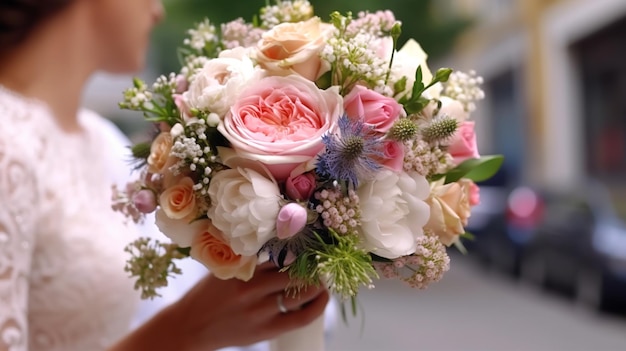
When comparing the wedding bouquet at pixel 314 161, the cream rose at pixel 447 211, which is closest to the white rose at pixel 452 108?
the wedding bouquet at pixel 314 161

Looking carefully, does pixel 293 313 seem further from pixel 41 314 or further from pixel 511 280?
pixel 511 280

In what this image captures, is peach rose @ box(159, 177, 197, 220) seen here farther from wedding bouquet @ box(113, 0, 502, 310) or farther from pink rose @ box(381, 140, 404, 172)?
pink rose @ box(381, 140, 404, 172)

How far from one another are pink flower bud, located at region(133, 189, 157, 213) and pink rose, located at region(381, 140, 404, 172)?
39 centimetres

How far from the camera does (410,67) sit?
4.23 feet

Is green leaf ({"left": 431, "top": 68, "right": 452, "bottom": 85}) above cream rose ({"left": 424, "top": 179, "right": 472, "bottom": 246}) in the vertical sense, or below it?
above

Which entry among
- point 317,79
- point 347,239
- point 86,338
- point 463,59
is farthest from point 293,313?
point 463,59

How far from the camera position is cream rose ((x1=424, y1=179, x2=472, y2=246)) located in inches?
50.0

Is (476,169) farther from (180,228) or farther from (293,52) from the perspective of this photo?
(180,228)

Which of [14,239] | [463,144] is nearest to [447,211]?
[463,144]

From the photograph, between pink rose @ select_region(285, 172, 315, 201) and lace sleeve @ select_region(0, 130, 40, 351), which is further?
lace sleeve @ select_region(0, 130, 40, 351)

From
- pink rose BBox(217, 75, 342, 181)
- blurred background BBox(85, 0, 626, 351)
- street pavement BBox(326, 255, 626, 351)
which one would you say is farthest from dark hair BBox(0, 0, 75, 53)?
street pavement BBox(326, 255, 626, 351)

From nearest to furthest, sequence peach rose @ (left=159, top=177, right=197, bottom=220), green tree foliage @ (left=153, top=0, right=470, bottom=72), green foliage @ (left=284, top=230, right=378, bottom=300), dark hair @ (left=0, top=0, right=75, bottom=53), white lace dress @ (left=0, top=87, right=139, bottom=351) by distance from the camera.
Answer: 1. green foliage @ (left=284, top=230, right=378, bottom=300)
2. peach rose @ (left=159, top=177, right=197, bottom=220)
3. white lace dress @ (left=0, top=87, right=139, bottom=351)
4. dark hair @ (left=0, top=0, right=75, bottom=53)
5. green tree foliage @ (left=153, top=0, right=470, bottom=72)

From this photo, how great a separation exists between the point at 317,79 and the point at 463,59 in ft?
67.4

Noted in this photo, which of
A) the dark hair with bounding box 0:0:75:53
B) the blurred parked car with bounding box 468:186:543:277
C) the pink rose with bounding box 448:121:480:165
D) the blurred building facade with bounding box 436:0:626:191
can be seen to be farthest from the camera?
the blurred building facade with bounding box 436:0:626:191
